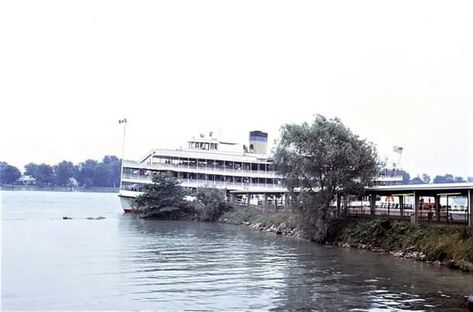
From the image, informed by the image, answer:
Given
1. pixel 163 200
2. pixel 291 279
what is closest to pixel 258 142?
pixel 163 200

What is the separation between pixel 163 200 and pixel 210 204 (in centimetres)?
535

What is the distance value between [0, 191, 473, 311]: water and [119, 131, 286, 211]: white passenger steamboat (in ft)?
106

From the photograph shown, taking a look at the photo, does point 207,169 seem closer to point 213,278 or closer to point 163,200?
point 163,200

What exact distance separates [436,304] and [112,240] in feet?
75.2

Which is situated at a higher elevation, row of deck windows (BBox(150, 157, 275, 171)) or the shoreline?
row of deck windows (BBox(150, 157, 275, 171))

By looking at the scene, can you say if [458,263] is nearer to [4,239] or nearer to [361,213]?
[361,213]

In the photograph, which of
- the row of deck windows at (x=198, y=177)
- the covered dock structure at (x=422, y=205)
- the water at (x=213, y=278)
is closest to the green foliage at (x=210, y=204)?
the row of deck windows at (x=198, y=177)

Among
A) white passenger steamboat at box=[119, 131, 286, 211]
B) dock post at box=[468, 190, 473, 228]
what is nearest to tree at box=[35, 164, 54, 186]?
white passenger steamboat at box=[119, 131, 286, 211]

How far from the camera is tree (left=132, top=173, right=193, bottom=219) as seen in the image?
58769 millimetres

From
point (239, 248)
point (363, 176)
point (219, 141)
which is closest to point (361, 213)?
point (363, 176)

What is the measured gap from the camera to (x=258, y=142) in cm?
7769

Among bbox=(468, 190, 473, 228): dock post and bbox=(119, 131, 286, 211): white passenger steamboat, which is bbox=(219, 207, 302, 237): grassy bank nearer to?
bbox=(119, 131, 286, 211): white passenger steamboat

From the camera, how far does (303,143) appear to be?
36.3 m

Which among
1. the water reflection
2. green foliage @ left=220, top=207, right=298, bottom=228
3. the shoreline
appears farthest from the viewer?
green foliage @ left=220, top=207, right=298, bottom=228
